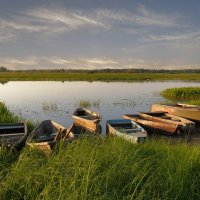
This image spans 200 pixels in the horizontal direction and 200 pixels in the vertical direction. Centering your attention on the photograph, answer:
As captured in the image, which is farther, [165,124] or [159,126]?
[159,126]

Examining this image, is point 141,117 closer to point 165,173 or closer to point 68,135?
point 68,135

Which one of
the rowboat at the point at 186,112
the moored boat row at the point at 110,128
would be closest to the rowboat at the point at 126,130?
the moored boat row at the point at 110,128

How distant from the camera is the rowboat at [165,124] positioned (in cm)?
1497

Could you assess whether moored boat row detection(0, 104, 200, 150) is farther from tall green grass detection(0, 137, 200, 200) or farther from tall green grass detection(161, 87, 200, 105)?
tall green grass detection(161, 87, 200, 105)

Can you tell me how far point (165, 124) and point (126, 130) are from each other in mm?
2810

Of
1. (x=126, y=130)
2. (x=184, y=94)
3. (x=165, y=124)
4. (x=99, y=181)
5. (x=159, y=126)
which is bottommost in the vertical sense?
(x=184, y=94)

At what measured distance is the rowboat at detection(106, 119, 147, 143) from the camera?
12.1 m

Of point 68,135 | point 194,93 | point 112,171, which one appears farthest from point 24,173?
point 194,93

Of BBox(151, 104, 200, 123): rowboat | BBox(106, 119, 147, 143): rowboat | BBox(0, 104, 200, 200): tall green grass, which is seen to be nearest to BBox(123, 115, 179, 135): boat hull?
BBox(106, 119, 147, 143): rowboat

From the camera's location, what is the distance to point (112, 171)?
534cm

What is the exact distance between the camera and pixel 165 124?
1550 cm

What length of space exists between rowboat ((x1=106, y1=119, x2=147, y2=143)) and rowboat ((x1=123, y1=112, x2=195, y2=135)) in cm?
131

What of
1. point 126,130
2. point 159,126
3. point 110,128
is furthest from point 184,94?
point 126,130

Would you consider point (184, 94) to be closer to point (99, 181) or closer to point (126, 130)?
point (126, 130)
